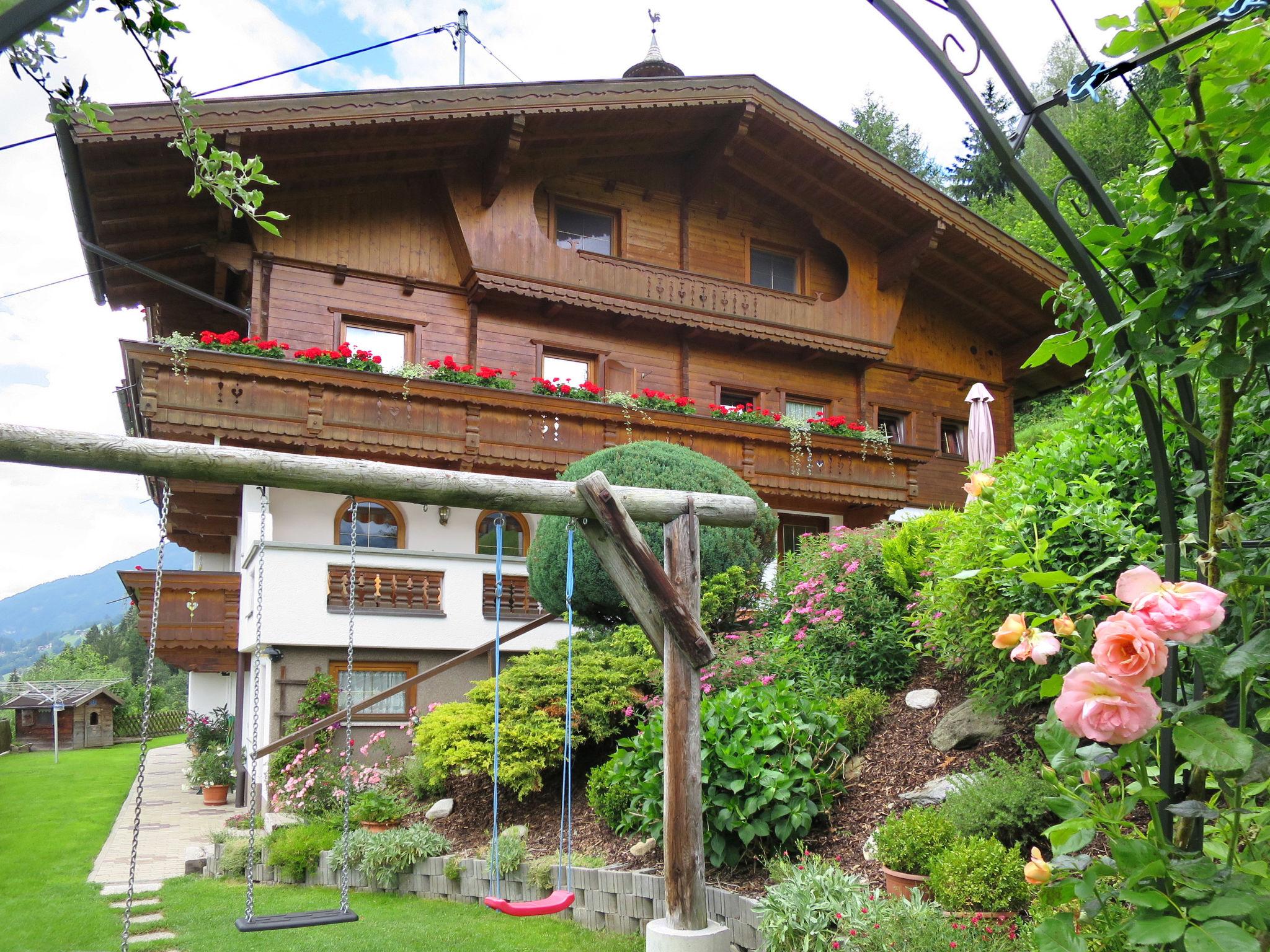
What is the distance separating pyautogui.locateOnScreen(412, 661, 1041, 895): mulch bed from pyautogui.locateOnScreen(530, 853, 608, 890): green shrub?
11cm

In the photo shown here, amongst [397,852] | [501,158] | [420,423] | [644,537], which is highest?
[501,158]

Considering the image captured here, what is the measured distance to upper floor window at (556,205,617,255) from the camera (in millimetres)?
18203

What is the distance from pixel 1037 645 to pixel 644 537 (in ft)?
26.9

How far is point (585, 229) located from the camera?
18484 mm

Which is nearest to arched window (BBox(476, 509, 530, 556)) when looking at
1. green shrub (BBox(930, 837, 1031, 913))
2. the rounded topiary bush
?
the rounded topiary bush

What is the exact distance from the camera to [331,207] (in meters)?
16.0

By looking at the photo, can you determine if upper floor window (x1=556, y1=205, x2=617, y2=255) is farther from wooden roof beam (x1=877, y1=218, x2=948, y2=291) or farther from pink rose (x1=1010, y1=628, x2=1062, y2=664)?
pink rose (x1=1010, y1=628, x2=1062, y2=664)

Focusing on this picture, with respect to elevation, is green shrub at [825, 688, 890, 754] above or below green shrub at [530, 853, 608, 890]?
above

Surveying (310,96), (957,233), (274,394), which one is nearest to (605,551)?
(274,394)

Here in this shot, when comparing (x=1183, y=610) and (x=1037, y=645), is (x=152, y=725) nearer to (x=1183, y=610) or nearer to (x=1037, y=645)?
(x=1037, y=645)

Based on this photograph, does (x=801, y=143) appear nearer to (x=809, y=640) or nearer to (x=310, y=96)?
(x=310, y=96)

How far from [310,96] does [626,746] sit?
10.8m

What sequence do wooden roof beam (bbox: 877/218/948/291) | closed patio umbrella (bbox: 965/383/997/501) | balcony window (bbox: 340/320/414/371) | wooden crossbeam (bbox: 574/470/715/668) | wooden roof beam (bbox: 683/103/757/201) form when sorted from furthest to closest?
wooden roof beam (bbox: 877/218/948/291)
wooden roof beam (bbox: 683/103/757/201)
closed patio umbrella (bbox: 965/383/997/501)
balcony window (bbox: 340/320/414/371)
wooden crossbeam (bbox: 574/470/715/668)

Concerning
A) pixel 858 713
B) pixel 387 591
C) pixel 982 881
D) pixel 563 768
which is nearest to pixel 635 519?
pixel 858 713
